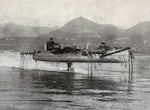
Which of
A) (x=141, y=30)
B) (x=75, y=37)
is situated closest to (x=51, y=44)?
(x=75, y=37)

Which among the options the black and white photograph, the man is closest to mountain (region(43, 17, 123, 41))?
the black and white photograph

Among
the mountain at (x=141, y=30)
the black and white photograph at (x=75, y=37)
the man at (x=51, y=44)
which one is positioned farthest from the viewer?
the man at (x=51, y=44)

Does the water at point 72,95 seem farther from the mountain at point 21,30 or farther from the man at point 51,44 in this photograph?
the mountain at point 21,30

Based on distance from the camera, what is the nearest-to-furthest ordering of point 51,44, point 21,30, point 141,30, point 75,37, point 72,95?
point 72,95
point 141,30
point 21,30
point 75,37
point 51,44

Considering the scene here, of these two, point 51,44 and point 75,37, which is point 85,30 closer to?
point 75,37

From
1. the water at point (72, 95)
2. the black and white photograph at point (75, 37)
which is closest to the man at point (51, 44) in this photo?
the black and white photograph at point (75, 37)

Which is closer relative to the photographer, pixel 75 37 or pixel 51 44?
pixel 75 37

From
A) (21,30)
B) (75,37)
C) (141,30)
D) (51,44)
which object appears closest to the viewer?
(141,30)

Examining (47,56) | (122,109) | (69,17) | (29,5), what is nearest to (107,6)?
(69,17)

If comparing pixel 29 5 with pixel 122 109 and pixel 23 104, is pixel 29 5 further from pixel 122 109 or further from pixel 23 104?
pixel 122 109
